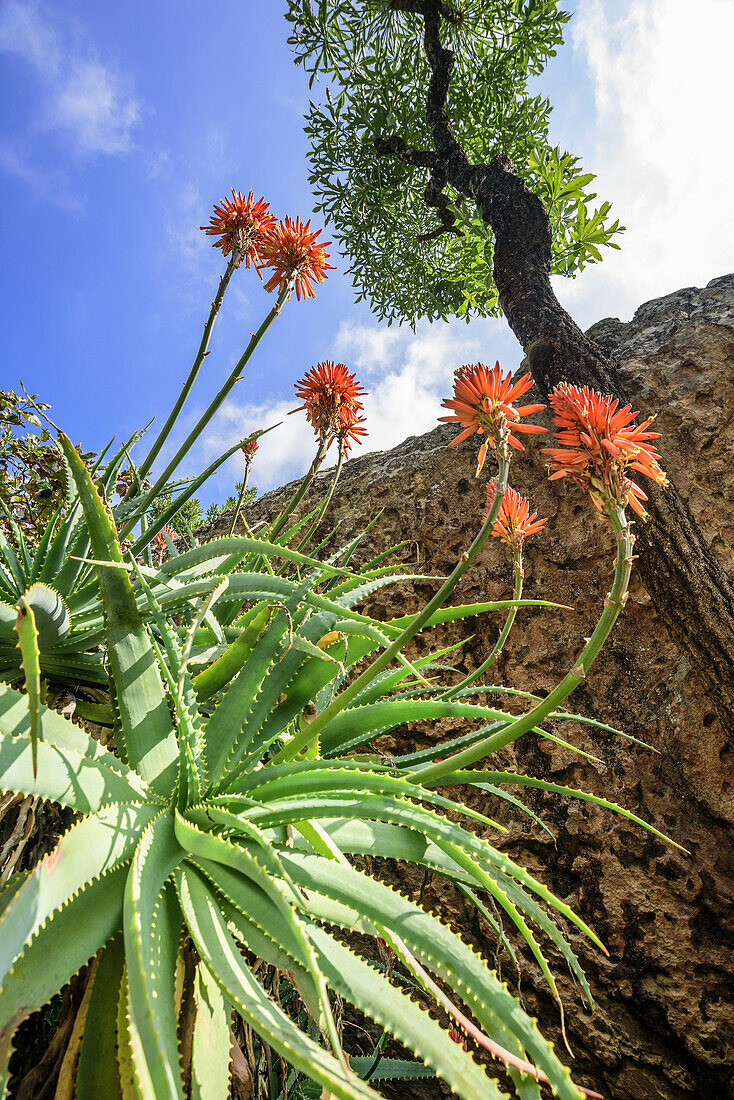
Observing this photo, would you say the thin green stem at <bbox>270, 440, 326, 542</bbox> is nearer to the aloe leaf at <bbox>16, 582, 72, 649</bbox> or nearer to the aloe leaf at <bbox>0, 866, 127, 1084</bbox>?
the aloe leaf at <bbox>16, 582, 72, 649</bbox>

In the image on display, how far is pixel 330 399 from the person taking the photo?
1420 mm

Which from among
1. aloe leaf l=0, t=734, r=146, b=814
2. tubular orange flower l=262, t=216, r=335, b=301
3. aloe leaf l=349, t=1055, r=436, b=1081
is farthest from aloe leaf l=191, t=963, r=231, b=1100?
tubular orange flower l=262, t=216, r=335, b=301

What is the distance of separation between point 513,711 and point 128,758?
1.41 meters

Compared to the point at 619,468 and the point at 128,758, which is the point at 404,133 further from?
the point at 128,758

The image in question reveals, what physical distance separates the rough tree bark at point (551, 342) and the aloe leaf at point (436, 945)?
1.43 metres

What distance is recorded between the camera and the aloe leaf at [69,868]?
537 mm

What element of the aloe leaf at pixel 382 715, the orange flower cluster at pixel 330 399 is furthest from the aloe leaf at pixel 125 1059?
Answer: the orange flower cluster at pixel 330 399

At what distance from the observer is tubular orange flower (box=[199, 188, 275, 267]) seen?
1428 mm

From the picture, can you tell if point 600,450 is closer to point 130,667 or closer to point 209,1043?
point 130,667

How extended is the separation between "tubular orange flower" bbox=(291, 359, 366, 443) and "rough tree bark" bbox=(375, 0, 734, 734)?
1.13 meters

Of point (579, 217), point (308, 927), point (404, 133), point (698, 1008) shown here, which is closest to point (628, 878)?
point (698, 1008)

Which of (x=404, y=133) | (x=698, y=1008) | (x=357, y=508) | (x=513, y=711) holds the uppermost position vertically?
(x=404, y=133)

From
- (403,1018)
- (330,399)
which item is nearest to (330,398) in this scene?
(330,399)

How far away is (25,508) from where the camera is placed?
217cm
